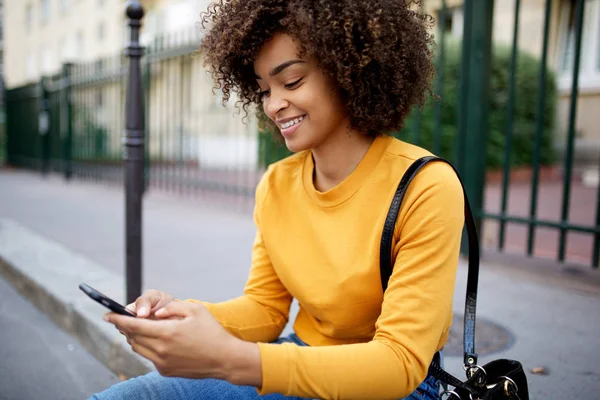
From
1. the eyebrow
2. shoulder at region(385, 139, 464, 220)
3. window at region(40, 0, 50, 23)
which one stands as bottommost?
shoulder at region(385, 139, 464, 220)

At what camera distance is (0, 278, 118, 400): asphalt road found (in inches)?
99.2

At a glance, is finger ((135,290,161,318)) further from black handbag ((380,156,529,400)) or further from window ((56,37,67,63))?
window ((56,37,67,63))

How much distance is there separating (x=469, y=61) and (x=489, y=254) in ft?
4.92

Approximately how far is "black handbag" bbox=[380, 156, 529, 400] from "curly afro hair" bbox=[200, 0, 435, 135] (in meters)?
0.25

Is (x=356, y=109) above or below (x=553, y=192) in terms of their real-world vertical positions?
above

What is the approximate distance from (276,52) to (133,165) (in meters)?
1.65

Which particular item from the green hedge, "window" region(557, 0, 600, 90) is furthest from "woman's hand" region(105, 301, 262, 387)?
"window" region(557, 0, 600, 90)

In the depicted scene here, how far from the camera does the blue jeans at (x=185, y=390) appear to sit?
1.38 m

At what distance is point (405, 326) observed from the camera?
121 centimetres

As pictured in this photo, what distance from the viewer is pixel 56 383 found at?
260 centimetres

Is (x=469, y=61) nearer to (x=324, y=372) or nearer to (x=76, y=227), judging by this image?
(x=324, y=372)

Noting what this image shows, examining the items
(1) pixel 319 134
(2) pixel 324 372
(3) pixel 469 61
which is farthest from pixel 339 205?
(3) pixel 469 61

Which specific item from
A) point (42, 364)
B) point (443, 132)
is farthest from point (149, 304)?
point (443, 132)

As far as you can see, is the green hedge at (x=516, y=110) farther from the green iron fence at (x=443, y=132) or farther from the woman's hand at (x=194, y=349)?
the woman's hand at (x=194, y=349)
